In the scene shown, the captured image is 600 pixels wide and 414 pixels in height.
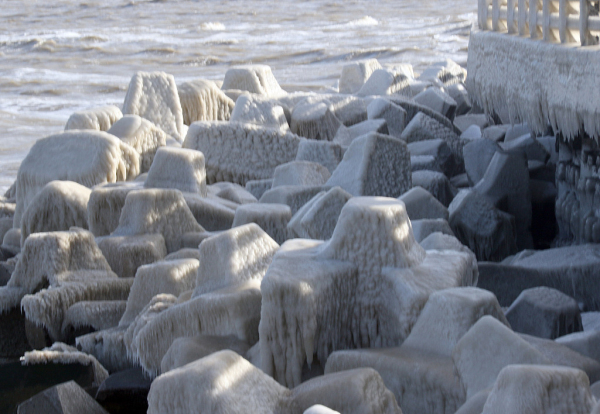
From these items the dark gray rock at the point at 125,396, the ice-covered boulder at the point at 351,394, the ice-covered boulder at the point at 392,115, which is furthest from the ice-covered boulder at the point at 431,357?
the ice-covered boulder at the point at 392,115

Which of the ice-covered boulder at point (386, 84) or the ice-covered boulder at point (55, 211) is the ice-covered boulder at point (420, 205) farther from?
the ice-covered boulder at point (386, 84)

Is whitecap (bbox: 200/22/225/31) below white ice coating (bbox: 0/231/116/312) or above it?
below

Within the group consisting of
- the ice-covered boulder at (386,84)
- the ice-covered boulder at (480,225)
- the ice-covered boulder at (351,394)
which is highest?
the ice-covered boulder at (351,394)

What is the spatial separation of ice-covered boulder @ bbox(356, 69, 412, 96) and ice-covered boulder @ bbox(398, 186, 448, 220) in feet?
11.3

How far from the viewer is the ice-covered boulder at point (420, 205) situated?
11.8 feet

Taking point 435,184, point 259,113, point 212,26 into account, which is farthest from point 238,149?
point 212,26

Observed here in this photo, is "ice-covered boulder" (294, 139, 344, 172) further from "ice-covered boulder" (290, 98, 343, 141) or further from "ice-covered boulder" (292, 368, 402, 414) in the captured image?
"ice-covered boulder" (292, 368, 402, 414)

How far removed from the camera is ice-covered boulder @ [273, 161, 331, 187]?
409cm

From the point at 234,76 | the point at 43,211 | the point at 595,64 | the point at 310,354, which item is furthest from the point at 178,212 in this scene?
the point at 234,76

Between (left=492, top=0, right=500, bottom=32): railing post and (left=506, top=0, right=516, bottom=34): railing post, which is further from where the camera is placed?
(left=492, top=0, right=500, bottom=32): railing post

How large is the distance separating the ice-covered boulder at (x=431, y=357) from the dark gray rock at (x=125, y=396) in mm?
654

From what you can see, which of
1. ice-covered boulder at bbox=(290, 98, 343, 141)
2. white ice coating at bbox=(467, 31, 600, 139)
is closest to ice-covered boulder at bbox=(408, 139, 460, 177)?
white ice coating at bbox=(467, 31, 600, 139)

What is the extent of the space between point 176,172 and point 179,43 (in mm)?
19005

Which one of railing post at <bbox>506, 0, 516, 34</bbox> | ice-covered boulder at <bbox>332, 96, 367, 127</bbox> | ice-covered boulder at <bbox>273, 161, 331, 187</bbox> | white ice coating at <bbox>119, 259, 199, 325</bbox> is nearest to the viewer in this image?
white ice coating at <bbox>119, 259, 199, 325</bbox>
